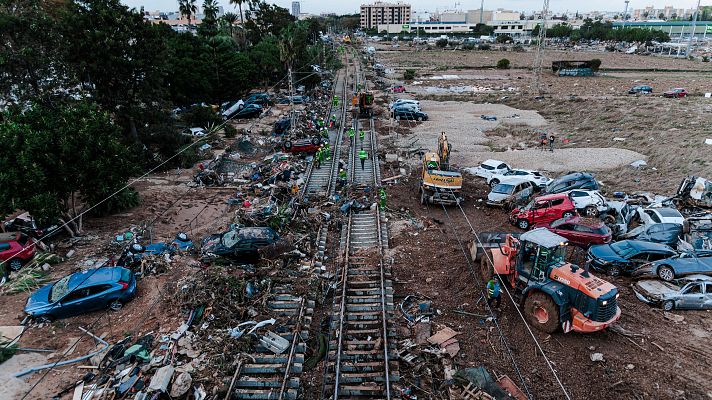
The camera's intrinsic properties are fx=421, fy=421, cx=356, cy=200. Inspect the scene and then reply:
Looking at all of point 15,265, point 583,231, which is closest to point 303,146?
point 15,265

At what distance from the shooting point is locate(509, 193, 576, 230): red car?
19359 mm

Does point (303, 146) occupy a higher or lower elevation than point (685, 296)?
higher

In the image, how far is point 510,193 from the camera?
891 inches

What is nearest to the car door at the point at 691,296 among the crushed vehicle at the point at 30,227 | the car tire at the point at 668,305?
the car tire at the point at 668,305

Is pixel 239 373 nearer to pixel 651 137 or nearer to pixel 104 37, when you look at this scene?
pixel 104 37

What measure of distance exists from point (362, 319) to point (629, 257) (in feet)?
34.8

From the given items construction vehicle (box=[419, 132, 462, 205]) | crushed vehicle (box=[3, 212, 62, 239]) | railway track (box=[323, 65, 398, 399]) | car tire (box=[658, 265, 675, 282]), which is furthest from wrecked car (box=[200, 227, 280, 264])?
car tire (box=[658, 265, 675, 282])

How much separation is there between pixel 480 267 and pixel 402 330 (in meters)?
4.87

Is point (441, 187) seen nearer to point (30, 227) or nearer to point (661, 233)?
point (661, 233)

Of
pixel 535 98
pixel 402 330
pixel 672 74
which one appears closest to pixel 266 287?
pixel 402 330

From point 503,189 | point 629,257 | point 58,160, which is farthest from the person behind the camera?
point 503,189

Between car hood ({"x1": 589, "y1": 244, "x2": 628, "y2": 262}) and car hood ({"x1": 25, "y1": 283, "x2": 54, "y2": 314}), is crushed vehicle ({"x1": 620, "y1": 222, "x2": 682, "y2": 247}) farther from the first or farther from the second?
car hood ({"x1": 25, "y1": 283, "x2": 54, "y2": 314})

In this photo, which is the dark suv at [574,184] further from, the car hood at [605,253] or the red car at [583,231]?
the car hood at [605,253]

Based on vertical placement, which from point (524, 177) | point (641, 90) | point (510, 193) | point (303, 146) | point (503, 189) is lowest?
point (510, 193)
